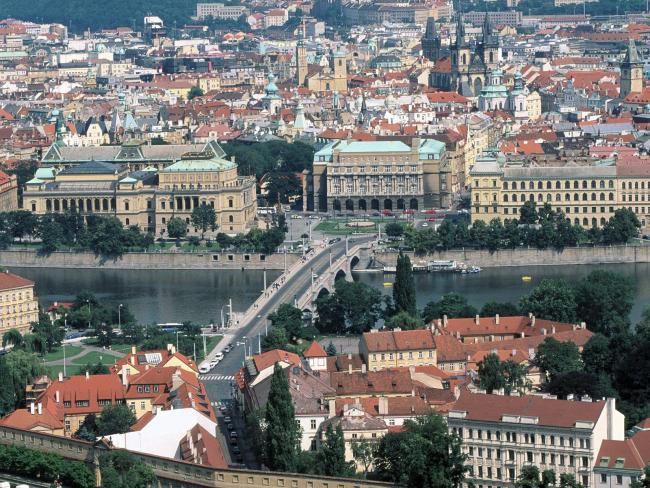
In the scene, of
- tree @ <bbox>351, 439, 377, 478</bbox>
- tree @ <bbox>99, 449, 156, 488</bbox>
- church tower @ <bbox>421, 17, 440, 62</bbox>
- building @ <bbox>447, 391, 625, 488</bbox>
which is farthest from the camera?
church tower @ <bbox>421, 17, 440, 62</bbox>

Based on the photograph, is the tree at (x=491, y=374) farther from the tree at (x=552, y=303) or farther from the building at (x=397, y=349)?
the tree at (x=552, y=303)

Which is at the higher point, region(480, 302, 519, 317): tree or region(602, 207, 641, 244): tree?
region(480, 302, 519, 317): tree

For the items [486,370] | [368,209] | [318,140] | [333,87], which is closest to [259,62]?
[333,87]

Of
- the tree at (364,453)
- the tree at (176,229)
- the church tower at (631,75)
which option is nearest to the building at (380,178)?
the tree at (176,229)

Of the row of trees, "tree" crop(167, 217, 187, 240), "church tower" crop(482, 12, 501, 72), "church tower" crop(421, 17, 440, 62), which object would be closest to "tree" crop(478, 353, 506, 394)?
the row of trees

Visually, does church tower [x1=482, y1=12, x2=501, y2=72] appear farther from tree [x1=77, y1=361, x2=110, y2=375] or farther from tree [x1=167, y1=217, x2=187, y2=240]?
tree [x1=77, y1=361, x2=110, y2=375]

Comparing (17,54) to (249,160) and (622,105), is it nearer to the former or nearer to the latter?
(622,105)
